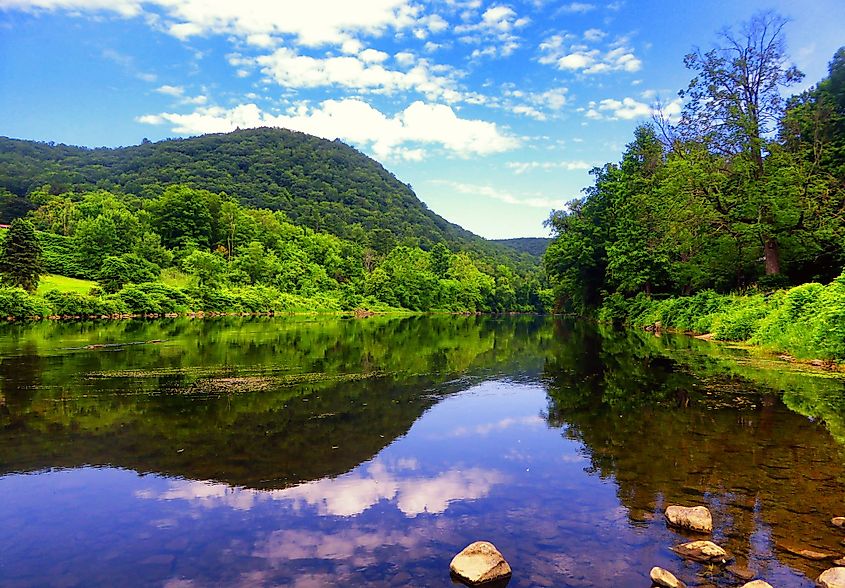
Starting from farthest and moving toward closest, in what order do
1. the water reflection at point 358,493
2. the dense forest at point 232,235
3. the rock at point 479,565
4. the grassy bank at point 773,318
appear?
the dense forest at point 232,235, the grassy bank at point 773,318, the water reflection at point 358,493, the rock at point 479,565

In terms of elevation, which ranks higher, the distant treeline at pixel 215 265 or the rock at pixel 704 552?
the distant treeline at pixel 215 265

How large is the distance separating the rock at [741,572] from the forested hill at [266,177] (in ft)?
378

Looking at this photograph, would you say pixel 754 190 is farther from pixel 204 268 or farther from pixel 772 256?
pixel 204 268

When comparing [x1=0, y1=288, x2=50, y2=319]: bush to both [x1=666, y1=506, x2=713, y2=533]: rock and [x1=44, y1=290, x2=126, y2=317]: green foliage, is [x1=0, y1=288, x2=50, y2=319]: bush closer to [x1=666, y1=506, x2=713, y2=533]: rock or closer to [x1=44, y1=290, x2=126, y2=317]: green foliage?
[x1=44, y1=290, x2=126, y2=317]: green foliage

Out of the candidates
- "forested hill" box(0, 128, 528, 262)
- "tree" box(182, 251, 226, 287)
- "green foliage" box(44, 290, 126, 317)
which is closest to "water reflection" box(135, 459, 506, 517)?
"green foliage" box(44, 290, 126, 317)

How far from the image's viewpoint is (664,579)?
14.7 feet

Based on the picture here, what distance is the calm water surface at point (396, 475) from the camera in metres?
5.10

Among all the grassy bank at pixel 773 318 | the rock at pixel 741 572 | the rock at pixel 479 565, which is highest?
the grassy bank at pixel 773 318

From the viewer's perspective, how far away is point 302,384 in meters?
14.7

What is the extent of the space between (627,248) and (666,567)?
44.7 meters

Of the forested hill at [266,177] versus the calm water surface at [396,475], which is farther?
the forested hill at [266,177]

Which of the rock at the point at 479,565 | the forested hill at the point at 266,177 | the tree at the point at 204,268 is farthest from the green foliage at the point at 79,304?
the forested hill at the point at 266,177

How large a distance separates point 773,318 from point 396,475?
21736 millimetres

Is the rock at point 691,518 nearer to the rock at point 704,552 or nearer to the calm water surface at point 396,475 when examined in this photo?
the calm water surface at point 396,475
